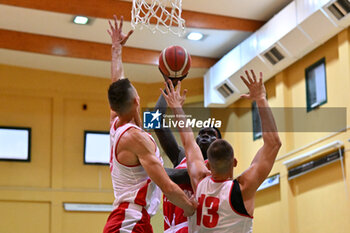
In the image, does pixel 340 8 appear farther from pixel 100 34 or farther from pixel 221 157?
pixel 221 157

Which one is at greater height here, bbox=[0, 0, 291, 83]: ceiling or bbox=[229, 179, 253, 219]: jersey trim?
bbox=[0, 0, 291, 83]: ceiling

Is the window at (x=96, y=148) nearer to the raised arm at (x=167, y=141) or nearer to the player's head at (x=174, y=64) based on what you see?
the raised arm at (x=167, y=141)

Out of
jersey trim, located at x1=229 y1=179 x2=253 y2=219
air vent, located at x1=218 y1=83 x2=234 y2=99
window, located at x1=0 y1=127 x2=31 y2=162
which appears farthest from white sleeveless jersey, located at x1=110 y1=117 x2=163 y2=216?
window, located at x1=0 y1=127 x2=31 y2=162

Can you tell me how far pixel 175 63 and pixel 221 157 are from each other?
1.51m

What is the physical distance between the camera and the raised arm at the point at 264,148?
3963 millimetres

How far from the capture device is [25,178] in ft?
45.5

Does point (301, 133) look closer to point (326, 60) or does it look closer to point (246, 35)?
point (326, 60)

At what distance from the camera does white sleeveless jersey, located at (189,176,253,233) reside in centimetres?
397

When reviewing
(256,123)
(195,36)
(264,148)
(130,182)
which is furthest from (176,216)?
(256,123)

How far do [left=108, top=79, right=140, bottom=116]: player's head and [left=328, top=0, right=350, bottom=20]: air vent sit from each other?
621cm

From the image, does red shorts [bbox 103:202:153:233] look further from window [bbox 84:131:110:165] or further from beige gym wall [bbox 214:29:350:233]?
window [bbox 84:131:110:165]

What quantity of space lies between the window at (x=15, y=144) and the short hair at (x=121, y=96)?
32.9ft

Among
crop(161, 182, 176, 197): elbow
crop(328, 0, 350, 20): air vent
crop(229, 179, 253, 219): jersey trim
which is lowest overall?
crop(229, 179, 253, 219): jersey trim

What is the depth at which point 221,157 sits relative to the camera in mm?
3953
